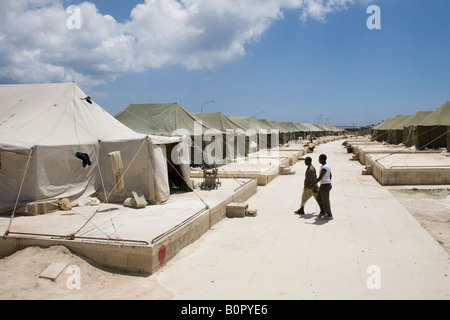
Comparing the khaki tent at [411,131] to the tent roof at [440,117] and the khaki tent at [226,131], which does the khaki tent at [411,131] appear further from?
the khaki tent at [226,131]

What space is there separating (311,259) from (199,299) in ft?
8.49

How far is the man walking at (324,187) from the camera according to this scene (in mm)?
9664

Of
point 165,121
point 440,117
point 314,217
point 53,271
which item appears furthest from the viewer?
point 440,117

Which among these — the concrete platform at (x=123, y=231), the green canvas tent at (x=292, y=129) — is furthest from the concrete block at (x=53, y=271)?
the green canvas tent at (x=292, y=129)

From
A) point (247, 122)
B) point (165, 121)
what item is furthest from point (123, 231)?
point (247, 122)

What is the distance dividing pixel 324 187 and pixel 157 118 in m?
11.4

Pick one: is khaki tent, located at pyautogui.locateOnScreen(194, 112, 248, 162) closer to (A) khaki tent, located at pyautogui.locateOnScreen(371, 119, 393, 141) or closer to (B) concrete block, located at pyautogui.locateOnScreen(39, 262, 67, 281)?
(B) concrete block, located at pyautogui.locateOnScreen(39, 262, 67, 281)

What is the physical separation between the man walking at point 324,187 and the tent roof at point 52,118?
210 inches

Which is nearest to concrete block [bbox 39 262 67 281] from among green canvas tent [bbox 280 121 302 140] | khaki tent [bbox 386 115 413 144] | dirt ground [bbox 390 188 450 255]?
dirt ground [bbox 390 188 450 255]

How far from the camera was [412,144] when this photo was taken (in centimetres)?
3195

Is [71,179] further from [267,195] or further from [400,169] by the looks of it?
[400,169]

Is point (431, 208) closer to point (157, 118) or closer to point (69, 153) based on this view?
point (69, 153)

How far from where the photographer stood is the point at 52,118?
1149 cm
